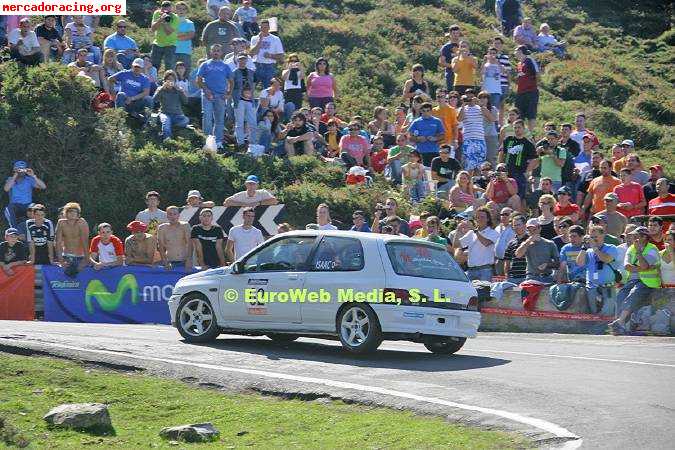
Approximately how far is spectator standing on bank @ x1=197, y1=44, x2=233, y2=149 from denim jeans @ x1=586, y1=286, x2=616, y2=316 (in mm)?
10005

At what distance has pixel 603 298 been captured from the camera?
754 inches

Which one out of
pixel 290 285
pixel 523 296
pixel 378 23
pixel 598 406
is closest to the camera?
pixel 598 406

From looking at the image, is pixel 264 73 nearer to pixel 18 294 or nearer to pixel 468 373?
pixel 18 294

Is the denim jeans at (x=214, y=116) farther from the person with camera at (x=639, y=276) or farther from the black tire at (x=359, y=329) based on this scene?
the black tire at (x=359, y=329)

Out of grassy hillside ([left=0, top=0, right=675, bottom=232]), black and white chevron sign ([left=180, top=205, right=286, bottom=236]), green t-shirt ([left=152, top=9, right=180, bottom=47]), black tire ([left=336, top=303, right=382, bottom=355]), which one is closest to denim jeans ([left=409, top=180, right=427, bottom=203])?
grassy hillside ([left=0, top=0, right=675, bottom=232])

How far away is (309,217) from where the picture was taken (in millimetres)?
27391

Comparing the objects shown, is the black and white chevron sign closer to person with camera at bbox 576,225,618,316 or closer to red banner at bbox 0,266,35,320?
red banner at bbox 0,266,35,320

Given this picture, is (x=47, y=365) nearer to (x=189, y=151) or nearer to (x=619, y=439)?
(x=619, y=439)

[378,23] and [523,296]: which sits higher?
[378,23]

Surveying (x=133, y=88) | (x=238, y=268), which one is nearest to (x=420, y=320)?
(x=238, y=268)

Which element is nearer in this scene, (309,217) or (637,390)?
(637,390)

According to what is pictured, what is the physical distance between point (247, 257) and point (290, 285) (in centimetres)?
90

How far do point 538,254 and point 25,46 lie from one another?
13121mm

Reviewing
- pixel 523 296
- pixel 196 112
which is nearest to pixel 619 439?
pixel 523 296
